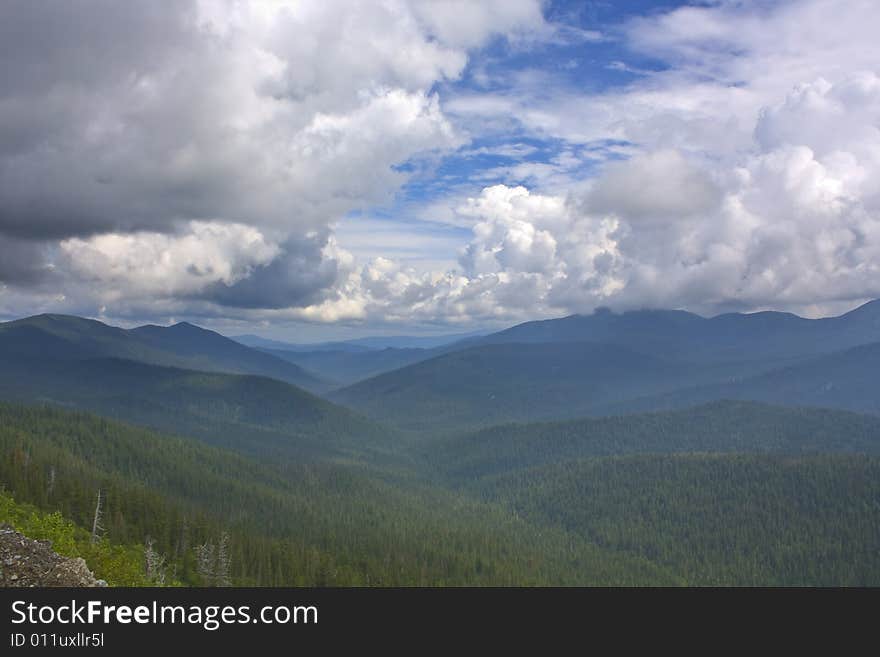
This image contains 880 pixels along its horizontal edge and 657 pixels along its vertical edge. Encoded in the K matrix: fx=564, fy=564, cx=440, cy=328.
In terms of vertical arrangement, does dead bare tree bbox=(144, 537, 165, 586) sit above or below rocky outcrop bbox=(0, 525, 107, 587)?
below

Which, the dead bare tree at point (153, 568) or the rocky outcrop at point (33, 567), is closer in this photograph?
the rocky outcrop at point (33, 567)

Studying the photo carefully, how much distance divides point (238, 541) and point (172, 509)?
855 inches

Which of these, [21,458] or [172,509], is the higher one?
[21,458]

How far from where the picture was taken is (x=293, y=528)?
198500 mm

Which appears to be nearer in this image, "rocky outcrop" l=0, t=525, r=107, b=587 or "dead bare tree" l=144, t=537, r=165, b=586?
"rocky outcrop" l=0, t=525, r=107, b=587

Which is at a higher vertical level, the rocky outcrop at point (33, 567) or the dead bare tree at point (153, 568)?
the rocky outcrop at point (33, 567)

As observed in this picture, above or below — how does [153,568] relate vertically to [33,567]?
below

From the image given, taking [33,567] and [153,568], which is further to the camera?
[153,568]

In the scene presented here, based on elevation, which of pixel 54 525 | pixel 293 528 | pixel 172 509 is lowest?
pixel 293 528
